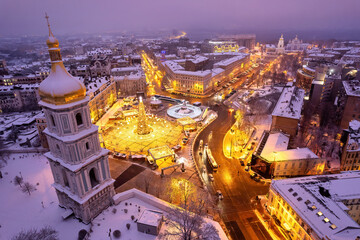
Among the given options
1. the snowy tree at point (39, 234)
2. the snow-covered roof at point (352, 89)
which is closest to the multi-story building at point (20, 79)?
the snowy tree at point (39, 234)

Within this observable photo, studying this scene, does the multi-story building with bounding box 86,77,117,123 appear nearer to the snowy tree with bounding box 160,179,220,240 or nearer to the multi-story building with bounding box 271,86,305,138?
the snowy tree with bounding box 160,179,220,240

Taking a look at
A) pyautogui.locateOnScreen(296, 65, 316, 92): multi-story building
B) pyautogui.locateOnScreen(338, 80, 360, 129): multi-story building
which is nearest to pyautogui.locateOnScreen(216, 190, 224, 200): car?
pyautogui.locateOnScreen(338, 80, 360, 129): multi-story building

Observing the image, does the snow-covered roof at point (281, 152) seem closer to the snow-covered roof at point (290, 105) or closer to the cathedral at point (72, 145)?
the snow-covered roof at point (290, 105)

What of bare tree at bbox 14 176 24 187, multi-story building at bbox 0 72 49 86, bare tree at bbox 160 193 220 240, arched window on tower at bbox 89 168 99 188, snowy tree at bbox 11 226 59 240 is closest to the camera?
snowy tree at bbox 11 226 59 240

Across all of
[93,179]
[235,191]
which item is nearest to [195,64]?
[235,191]

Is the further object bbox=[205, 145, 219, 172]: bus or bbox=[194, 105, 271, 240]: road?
bbox=[205, 145, 219, 172]: bus

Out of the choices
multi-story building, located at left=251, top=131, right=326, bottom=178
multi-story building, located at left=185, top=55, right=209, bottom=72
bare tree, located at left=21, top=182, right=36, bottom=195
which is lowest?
multi-story building, located at left=251, top=131, right=326, bottom=178

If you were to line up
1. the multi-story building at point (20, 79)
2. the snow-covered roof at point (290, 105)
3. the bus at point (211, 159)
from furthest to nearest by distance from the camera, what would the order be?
the multi-story building at point (20, 79)
the snow-covered roof at point (290, 105)
the bus at point (211, 159)
